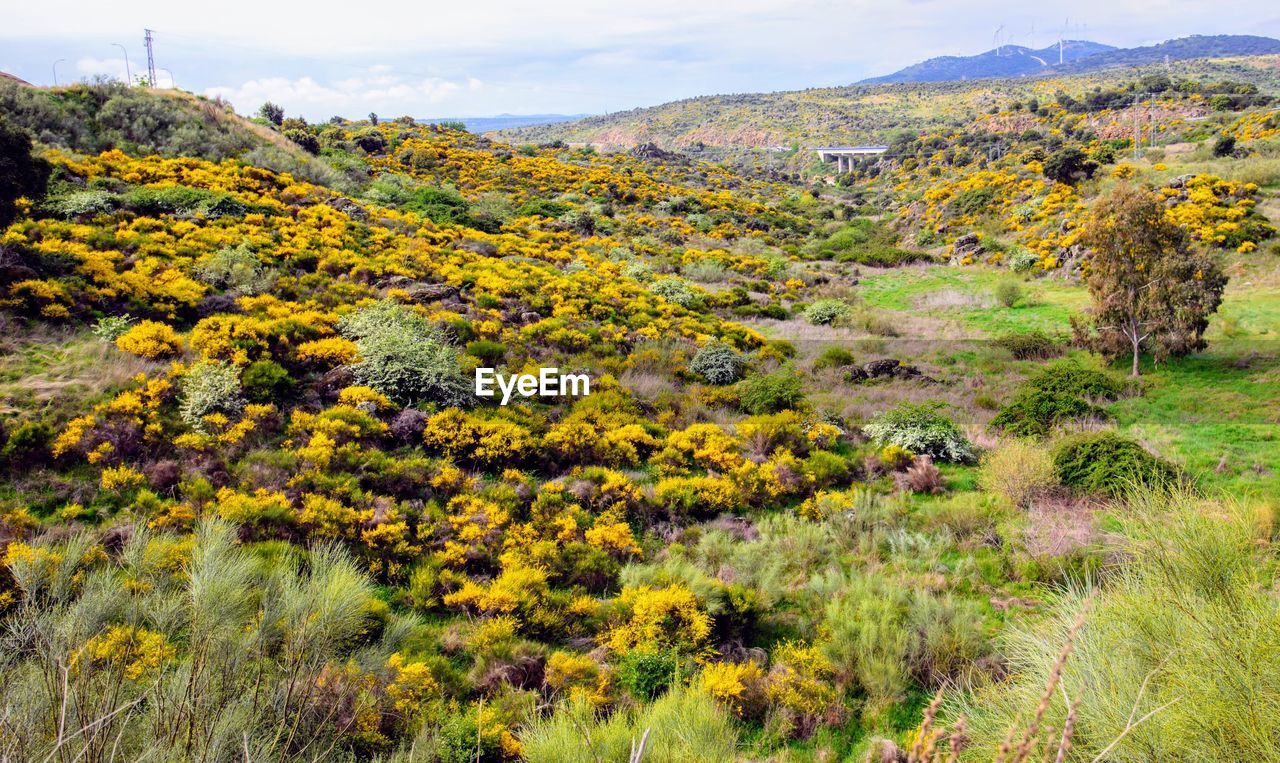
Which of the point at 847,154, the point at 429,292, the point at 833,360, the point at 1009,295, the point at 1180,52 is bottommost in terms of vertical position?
the point at 833,360

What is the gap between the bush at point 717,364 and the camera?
1230 cm

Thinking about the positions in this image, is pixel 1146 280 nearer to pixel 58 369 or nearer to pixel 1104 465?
pixel 1104 465

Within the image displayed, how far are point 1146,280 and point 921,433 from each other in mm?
6755

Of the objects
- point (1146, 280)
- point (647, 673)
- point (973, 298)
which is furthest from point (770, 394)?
point (973, 298)

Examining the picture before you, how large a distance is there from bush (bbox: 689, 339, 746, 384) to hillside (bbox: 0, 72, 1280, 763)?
0.08 meters

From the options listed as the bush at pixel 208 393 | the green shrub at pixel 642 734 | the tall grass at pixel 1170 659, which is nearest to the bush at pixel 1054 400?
the tall grass at pixel 1170 659

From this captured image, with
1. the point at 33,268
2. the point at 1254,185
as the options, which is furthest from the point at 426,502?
the point at 1254,185

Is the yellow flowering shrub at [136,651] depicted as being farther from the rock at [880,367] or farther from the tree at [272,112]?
the tree at [272,112]

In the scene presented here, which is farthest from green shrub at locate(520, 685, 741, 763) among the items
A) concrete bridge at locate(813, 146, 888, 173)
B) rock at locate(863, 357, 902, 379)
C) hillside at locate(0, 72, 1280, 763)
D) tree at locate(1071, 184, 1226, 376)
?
concrete bridge at locate(813, 146, 888, 173)

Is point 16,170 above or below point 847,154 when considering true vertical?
below

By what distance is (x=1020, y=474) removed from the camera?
7449 mm

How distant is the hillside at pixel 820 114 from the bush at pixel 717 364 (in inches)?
2498

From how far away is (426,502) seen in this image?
23.5 feet

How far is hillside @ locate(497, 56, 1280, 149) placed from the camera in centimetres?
7812
